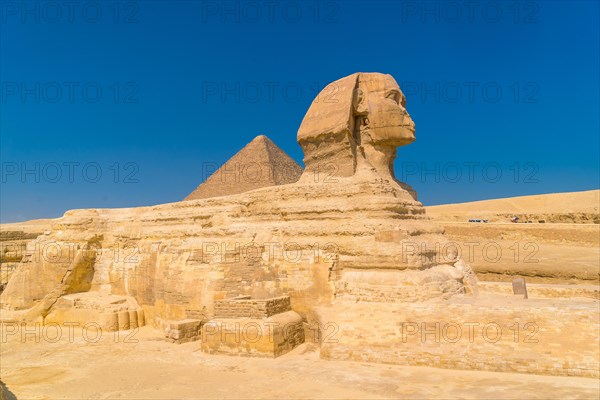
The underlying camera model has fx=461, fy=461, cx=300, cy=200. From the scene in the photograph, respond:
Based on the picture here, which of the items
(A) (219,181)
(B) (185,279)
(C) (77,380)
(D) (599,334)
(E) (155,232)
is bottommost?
(C) (77,380)

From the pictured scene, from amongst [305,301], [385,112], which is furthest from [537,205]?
[305,301]

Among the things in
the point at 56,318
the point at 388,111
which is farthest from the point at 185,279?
the point at 388,111

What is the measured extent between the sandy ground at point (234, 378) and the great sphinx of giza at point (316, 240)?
5.06 feet

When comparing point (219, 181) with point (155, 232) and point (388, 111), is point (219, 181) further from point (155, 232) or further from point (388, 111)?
point (388, 111)

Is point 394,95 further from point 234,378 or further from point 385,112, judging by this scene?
point 234,378

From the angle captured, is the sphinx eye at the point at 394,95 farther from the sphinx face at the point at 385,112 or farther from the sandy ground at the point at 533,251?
the sandy ground at the point at 533,251

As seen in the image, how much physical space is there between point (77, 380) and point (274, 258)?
4.75 m

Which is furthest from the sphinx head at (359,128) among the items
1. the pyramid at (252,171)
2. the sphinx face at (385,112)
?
the pyramid at (252,171)

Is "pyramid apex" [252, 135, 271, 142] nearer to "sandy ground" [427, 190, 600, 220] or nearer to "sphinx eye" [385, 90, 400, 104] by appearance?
"sphinx eye" [385, 90, 400, 104]

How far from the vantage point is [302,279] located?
34.3 ft

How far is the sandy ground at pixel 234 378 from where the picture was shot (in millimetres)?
6926

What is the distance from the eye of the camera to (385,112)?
434 inches

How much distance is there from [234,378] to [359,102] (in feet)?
23.0

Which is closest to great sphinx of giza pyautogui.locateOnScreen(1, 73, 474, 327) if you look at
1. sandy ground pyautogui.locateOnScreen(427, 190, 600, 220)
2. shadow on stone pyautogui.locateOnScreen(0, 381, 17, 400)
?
shadow on stone pyautogui.locateOnScreen(0, 381, 17, 400)
